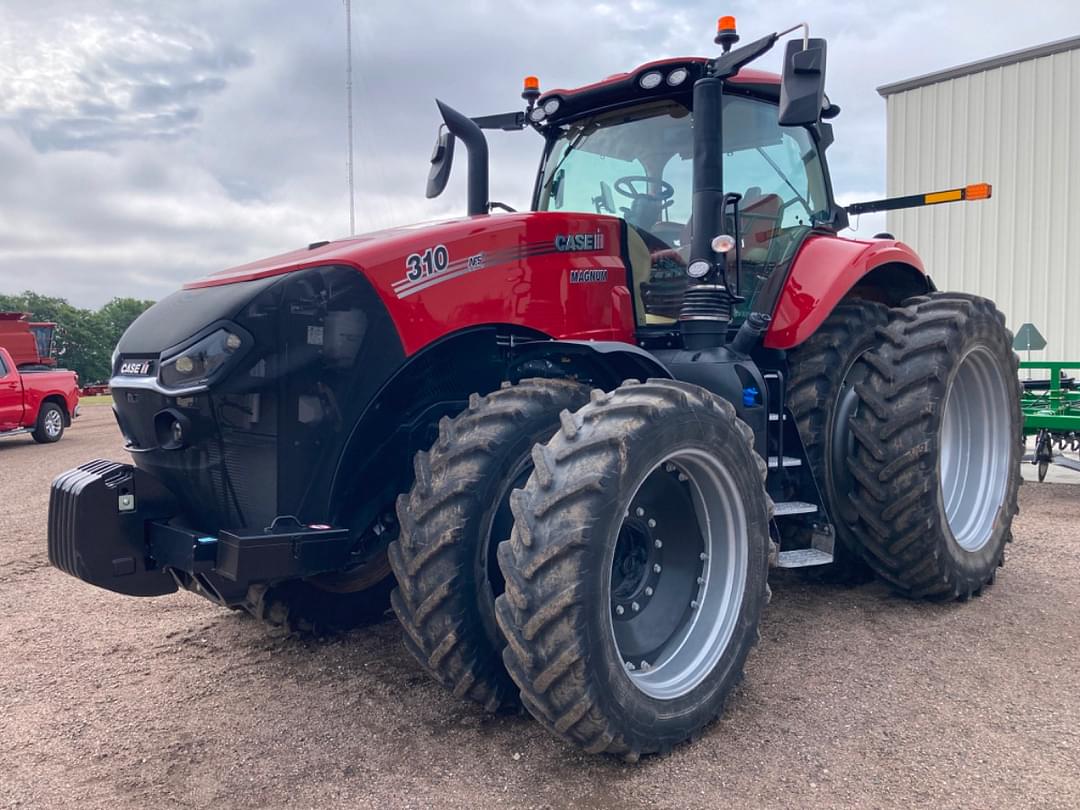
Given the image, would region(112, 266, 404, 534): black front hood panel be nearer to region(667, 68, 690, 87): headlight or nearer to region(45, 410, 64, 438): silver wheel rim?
region(667, 68, 690, 87): headlight

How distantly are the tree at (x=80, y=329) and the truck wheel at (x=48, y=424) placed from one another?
40483 millimetres

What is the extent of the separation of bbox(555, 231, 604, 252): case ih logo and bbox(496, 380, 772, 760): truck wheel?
0.88 meters

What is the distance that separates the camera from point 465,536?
2877 mm

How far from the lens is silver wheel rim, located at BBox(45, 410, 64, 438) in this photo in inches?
598

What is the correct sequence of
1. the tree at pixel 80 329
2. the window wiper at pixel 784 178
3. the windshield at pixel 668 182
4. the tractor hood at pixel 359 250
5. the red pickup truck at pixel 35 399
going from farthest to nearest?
the tree at pixel 80 329 → the red pickup truck at pixel 35 399 → the window wiper at pixel 784 178 → the windshield at pixel 668 182 → the tractor hood at pixel 359 250

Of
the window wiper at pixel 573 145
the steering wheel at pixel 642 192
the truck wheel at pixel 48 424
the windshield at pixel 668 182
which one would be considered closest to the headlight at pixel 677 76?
the windshield at pixel 668 182

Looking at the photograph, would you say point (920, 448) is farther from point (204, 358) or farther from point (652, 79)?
point (204, 358)

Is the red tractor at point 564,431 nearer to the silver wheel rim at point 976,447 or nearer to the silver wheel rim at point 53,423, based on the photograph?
the silver wheel rim at point 976,447

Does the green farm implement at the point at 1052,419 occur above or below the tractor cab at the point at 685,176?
below

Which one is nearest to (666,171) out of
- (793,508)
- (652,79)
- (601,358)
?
(652,79)

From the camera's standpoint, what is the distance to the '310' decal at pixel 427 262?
3.12 metres

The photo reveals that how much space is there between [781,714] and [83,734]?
8.49 ft

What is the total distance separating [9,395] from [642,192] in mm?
13657

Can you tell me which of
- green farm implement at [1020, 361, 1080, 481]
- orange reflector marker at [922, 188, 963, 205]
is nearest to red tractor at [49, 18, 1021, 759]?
orange reflector marker at [922, 188, 963, 205]
